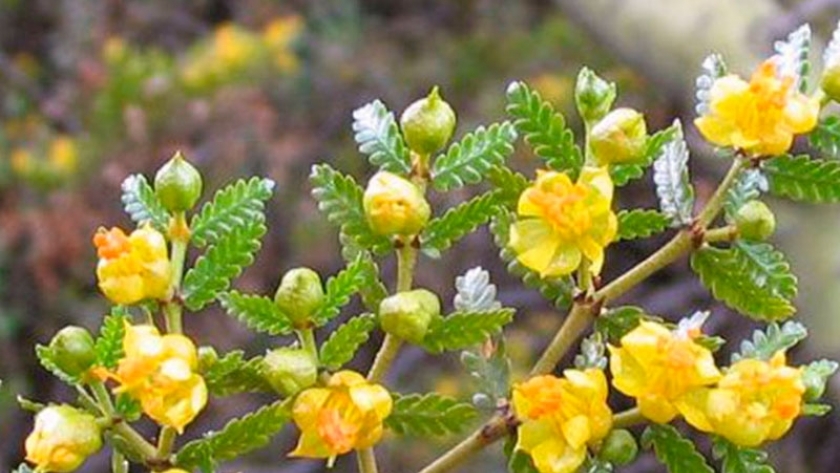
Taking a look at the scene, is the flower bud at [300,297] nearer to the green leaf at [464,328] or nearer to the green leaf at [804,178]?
the green leaf at [464,328]

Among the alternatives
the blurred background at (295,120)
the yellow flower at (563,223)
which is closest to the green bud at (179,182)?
the yellow flower at (563,223)

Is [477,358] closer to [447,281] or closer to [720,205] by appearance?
[720,205]

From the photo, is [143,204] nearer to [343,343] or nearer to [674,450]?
[343,343]

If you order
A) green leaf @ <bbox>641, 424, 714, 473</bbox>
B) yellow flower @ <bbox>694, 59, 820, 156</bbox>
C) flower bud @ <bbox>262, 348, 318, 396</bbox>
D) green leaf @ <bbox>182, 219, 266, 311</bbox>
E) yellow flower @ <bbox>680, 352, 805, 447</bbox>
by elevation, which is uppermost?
yellow flower @ <bbox>694, 59, 820, 156</bbox>

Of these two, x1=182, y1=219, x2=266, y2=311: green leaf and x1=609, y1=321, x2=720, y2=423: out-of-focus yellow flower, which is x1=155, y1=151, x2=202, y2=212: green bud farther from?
x1=609, y1=321, x2=720, y2=423: out-of-focus yellow flower

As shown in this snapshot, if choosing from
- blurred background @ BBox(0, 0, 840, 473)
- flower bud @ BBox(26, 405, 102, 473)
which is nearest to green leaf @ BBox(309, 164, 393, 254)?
flower bud @ BBox(26, 405, 102, 473)

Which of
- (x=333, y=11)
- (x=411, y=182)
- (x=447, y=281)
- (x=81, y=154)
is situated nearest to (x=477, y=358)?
(x=411, y=182)
